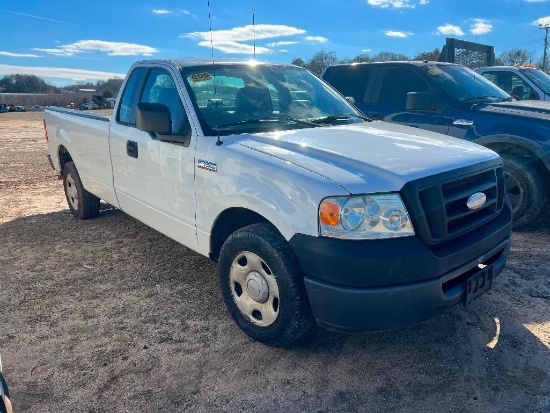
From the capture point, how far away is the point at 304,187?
2.66 metres

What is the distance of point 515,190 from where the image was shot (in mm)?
5539

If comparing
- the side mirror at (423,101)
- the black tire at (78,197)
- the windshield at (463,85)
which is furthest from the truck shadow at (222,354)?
the windshield at (463,85)

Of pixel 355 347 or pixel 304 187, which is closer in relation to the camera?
pixel 304 187

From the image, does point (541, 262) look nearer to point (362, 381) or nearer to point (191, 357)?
point (362, 381)

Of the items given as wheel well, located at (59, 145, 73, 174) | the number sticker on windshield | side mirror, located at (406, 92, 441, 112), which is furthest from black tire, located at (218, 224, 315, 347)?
wheel well, located at (59, 145, 73, 174)

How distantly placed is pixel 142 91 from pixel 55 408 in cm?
284

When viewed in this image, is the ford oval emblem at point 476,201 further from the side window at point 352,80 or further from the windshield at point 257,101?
the side window at point 352,80

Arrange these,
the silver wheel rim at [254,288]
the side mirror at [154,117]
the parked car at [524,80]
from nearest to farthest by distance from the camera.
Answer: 1. the silver wheel rim at [254,288]
2. the side mirror at [154,117]
3. the parked car at [524,80]

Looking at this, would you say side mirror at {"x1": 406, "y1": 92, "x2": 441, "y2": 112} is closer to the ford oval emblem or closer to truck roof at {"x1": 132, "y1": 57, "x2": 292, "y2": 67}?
truck roof at {"x1": 132, "y1": 57, "x2": 292, "y2": 67}

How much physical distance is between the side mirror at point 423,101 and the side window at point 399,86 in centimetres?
33

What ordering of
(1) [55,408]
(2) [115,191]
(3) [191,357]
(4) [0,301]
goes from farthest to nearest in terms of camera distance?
(2) [115,191]
(4) [0,301]
(3) [191,357]
(1) [55,408]

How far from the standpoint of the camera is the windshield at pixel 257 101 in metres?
3.59

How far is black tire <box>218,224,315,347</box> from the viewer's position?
2799 millimetres

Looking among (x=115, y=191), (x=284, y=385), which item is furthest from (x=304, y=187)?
(x=115, y=191)
